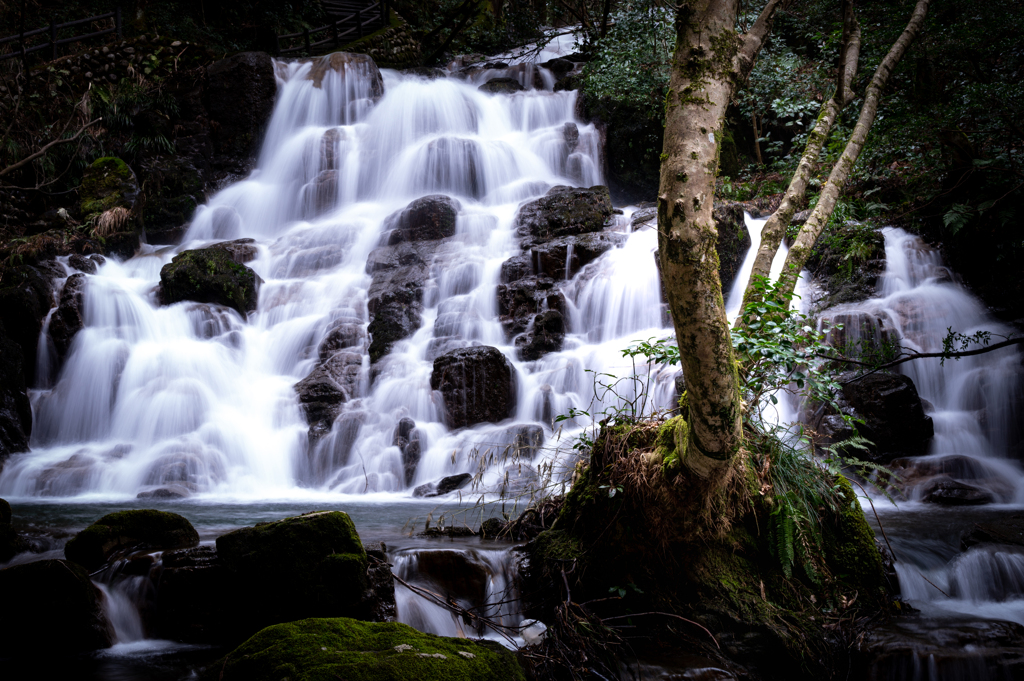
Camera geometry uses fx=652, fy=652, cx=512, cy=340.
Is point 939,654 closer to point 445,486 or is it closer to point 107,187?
point 445,486

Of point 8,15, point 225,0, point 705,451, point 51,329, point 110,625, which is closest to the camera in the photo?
point 705,451

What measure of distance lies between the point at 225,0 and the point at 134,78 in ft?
22.8

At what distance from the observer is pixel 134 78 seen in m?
17.6

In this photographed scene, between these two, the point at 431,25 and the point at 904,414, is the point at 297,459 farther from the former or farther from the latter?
the point at 431,25

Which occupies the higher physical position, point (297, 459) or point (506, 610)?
point (297, 459)

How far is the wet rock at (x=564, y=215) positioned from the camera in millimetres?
13250

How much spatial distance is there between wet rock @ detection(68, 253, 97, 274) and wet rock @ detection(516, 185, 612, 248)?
8577 millimetres

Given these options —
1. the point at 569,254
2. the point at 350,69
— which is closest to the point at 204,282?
the point at 569,254

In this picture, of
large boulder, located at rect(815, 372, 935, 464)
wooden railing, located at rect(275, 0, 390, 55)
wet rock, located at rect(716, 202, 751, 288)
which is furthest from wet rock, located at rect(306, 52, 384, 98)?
large boulder, located at rect(815, 372, 935, 464)

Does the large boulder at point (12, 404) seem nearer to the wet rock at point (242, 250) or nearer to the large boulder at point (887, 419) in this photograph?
the wet rock at point (242, 250)

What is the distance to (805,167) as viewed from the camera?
17.1 feet

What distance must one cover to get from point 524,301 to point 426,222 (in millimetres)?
3851

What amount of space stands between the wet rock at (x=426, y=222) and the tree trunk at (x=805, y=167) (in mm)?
9338

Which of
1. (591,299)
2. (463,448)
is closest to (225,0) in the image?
(591,299)
